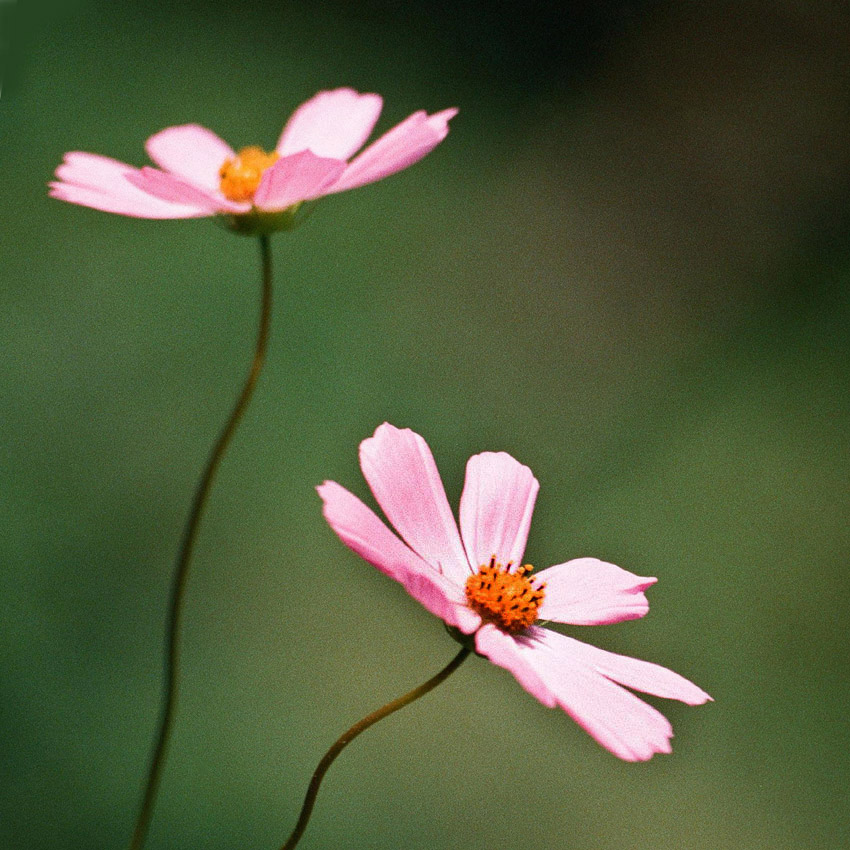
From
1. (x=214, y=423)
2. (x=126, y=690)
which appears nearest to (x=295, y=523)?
(x=214, y=423)

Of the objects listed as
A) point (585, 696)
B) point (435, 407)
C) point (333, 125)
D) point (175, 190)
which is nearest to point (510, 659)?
point (585, 696)

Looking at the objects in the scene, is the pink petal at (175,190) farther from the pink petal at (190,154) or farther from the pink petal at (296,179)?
the pink petal at (190,154)

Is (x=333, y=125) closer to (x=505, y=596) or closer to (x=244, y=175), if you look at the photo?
(x=244, y=175)

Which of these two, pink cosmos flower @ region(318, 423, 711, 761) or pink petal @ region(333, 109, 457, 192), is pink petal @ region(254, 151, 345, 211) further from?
pink cosmos flower @ region(318, 423, 711, 761)

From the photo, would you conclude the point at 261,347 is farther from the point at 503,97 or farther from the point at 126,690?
Answer: the point at 503,97

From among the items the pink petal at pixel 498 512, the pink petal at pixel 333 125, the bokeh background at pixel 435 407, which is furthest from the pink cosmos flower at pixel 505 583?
the bokeh background at pixel 435 407

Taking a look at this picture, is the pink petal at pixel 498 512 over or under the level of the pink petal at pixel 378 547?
over
